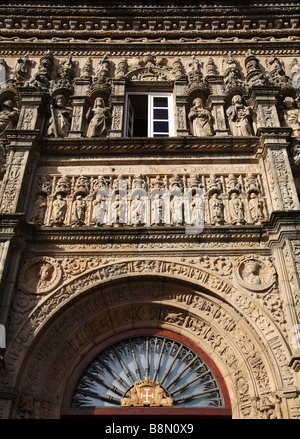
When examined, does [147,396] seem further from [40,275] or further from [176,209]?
[176,209]

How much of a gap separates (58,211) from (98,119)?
246 cm

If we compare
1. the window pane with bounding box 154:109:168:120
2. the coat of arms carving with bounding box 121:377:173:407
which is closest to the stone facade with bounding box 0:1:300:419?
the window pane with bounding box 154:109:168:120

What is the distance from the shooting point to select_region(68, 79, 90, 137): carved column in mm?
9616

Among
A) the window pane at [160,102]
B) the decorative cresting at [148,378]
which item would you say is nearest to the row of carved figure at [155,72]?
the window pane at [160,102]

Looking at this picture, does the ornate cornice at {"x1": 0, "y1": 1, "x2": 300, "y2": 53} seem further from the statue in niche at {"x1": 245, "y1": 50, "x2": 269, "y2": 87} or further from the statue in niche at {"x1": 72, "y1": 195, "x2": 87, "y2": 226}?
the statue in niche at {"x1": 72, "y1": 195, "x2": 87, "y2": 226}

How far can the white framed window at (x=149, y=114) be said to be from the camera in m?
10.3

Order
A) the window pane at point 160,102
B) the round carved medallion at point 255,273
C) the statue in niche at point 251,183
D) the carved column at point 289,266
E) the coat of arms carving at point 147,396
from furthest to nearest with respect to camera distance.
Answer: the window pane at point 160,102 < the statue in niche at point 251,183 < the round carved medallion at point 255,273 < the coat of arms carving at point 147,396 < the carved column at point 289,266

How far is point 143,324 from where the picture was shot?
25.8 ft

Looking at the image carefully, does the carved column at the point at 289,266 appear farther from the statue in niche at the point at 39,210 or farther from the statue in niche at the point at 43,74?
the statue in niche at the point at 43,74

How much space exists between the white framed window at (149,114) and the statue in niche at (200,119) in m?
0.56

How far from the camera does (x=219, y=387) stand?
287 inches

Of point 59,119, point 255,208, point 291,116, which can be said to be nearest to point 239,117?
point 291,116

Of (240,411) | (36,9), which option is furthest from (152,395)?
(36,9)

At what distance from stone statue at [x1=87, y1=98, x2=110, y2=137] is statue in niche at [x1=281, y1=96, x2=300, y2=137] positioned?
3779 millimetres
